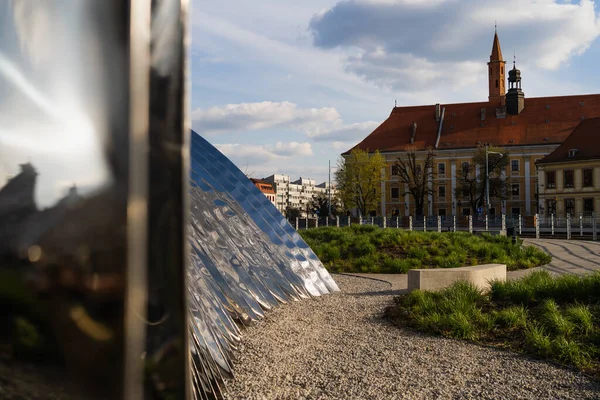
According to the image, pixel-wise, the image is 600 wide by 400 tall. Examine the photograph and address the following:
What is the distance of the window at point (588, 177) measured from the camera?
55156 mm

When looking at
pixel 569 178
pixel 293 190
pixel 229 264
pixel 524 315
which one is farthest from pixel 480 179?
pixel 293 190

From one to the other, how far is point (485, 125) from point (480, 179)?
1108 cm

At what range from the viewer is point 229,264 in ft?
28.1

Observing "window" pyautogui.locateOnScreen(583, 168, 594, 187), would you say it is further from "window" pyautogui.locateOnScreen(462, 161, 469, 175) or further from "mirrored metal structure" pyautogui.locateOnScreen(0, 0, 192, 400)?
"mirrored metal structure" pyautogui.locateOnScreen(0, 0, 192, 400)

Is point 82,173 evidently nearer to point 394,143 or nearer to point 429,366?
point 429,366

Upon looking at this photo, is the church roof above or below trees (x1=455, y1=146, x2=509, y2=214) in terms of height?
above

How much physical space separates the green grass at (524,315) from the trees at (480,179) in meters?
53.5

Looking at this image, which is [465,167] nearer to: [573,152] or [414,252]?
[573,152]

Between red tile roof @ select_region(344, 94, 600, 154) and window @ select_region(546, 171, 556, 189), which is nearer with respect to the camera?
window @ select_region(546, 171, 556, 189)

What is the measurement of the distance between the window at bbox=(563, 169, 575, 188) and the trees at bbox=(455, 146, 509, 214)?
637 centimetres

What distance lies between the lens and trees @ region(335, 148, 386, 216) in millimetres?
67500

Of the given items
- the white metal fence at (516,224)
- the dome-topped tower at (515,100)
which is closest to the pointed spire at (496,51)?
the dome-topped tower at (515,100)

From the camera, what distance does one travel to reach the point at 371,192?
223 feet

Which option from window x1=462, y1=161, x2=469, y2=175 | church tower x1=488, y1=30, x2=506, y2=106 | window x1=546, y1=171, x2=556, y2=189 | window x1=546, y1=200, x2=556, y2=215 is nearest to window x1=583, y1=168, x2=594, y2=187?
window x1=546, y1=171, x2=556, y2=189
